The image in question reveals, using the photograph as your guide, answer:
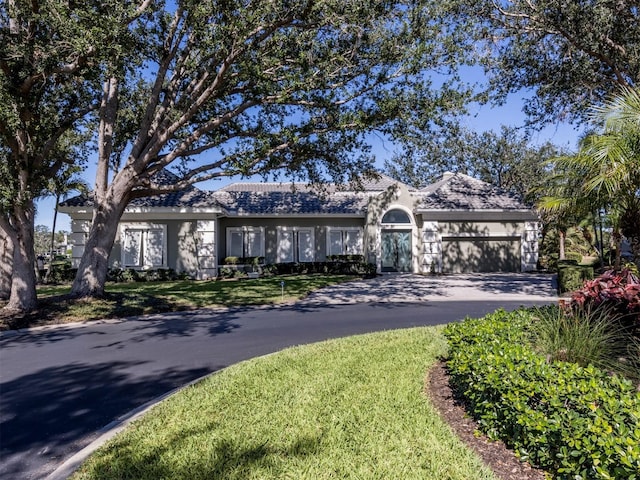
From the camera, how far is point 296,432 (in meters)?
4.05

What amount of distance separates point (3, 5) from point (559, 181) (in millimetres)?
15003

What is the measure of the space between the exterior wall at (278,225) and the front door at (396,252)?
1.89m

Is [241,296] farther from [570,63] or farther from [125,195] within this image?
[570,63]

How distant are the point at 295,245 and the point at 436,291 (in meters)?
10.5

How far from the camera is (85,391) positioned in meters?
5.69

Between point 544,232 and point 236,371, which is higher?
point 544,232

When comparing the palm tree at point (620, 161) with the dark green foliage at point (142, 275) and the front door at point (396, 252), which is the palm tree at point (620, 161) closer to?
the front door at point (396, 252)

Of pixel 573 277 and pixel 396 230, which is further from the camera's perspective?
pixel 396 230

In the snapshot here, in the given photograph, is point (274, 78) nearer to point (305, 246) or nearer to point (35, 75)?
point (35, 75)

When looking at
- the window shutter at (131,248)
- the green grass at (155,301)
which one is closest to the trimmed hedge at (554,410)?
the green grass at (155,301)

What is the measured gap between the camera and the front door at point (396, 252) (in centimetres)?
2450

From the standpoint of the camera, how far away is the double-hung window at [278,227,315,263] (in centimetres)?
2452

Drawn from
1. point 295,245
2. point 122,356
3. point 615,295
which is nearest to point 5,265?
point 122,356

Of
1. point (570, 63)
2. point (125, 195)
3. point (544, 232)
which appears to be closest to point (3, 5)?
point (125, 195)
